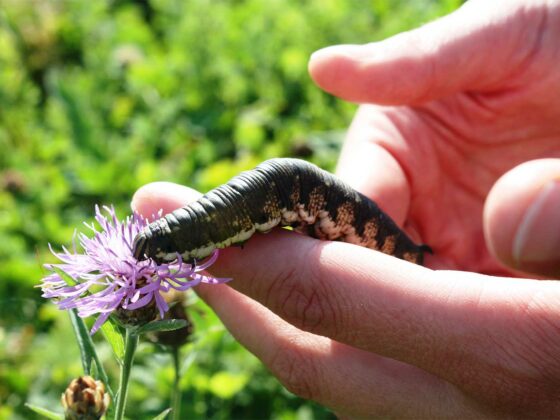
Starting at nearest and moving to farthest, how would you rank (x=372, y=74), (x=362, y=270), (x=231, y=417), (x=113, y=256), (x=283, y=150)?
(x=113, y=256) → (x=362, y=270) → (x=372, y=74) → (x=231, y=417) → (x=283, y=150)

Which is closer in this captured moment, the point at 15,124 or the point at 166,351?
the point at 166,351

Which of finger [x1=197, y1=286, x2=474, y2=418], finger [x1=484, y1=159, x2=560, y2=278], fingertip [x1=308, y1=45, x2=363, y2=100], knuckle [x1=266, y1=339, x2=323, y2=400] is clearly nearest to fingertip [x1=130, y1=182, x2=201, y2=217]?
finger [x1=197, y1=286, x2=474, y2=418]

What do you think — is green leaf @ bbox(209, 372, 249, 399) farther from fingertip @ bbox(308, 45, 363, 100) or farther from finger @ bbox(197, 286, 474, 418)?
fingertip @ bbox(308, 45, 363, 100)

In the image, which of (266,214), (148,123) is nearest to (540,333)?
(266,214)

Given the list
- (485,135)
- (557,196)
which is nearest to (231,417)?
(485,135)

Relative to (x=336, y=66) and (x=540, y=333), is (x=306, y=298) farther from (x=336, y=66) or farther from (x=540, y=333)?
(x=336, y=66)

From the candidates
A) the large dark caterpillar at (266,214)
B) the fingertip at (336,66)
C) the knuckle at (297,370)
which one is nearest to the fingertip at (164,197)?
the large dark caterpillar at (266,214)

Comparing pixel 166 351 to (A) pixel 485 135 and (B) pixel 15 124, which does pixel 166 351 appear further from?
(B) pixel 15 124
